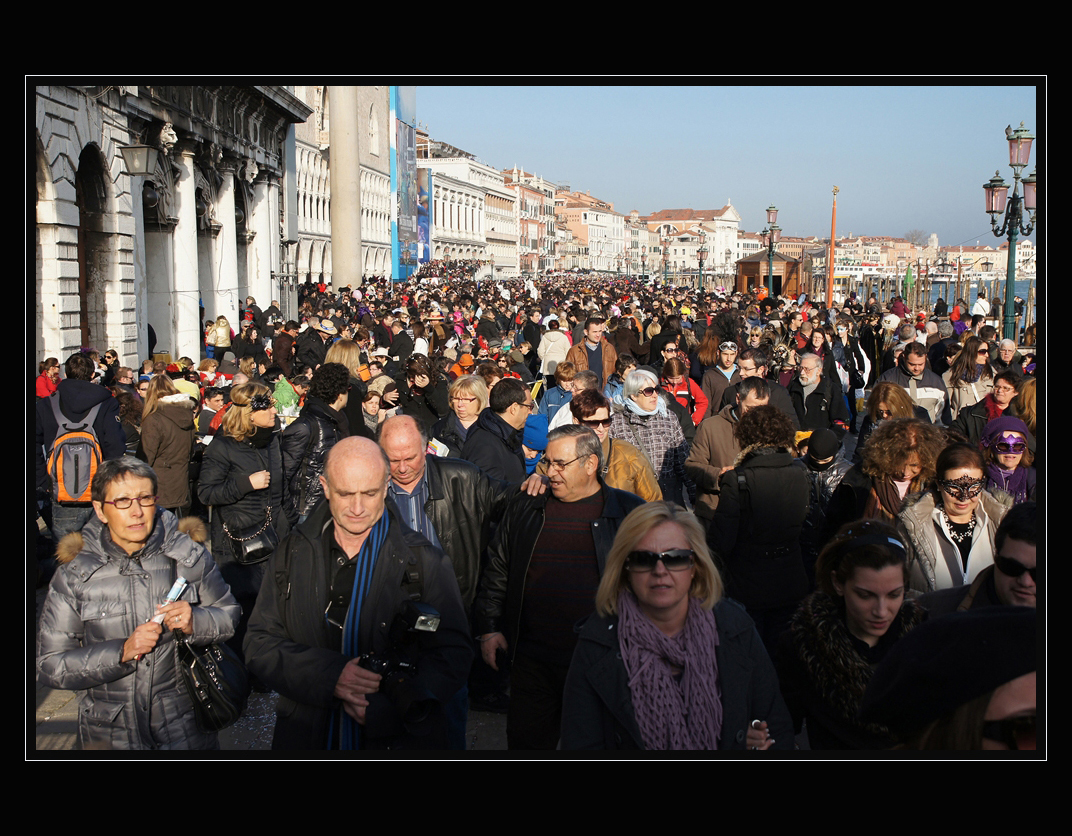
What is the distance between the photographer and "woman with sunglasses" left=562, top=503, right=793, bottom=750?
2525 millimetres

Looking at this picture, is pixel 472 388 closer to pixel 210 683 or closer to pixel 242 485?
pixel 242 485

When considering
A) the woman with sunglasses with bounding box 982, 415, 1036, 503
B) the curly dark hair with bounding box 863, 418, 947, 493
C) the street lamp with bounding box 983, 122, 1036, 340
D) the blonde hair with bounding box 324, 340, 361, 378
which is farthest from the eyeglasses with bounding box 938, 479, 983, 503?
the street lamp with bounding box 983, 122, 1036, 340

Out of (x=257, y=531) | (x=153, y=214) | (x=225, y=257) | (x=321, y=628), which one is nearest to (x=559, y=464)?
(x=321, y=628)

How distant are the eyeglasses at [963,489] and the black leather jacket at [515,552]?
105cm

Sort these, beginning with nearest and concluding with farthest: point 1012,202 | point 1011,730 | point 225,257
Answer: point 1011,730 < point 1012,202 < point 225,257

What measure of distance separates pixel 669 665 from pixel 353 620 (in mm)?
840

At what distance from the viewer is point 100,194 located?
14.1m

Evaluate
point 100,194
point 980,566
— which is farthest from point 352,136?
point 980,566

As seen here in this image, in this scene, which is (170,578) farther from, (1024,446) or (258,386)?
(1024,446)

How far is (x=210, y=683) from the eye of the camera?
2.88 metres

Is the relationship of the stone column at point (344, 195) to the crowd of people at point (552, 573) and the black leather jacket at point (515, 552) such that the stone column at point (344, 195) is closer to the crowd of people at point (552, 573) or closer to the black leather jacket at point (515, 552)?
the crowd of people at point (552, 573)

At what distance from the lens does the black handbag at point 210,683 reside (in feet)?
9.39
